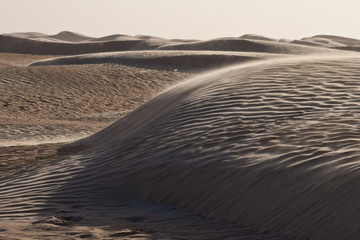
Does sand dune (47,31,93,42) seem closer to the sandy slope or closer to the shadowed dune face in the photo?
the sandy slope

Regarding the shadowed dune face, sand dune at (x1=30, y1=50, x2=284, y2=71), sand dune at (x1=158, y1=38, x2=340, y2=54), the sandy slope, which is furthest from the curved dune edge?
sand dune at (x1=158, y1=38, x2=340, y2=54)

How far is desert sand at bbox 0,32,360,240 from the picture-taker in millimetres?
4230

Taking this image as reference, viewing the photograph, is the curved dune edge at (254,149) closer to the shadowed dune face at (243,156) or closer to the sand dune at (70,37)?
the shadowed dune face at (243,156)

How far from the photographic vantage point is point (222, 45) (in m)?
22.9

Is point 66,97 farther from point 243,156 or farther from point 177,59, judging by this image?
point 243,156

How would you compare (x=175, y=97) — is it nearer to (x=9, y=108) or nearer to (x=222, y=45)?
(x=9, y=108)

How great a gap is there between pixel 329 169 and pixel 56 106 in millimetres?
10084

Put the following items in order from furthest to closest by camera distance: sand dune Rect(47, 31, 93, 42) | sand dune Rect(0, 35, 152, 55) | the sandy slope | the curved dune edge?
sand dune Rect(47, 31, 93, 42) < sand dune Rect(0, 35, 152, 55) < the sandy slope < the curved dune edge

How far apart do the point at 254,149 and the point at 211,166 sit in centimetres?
33

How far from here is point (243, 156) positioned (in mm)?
5141

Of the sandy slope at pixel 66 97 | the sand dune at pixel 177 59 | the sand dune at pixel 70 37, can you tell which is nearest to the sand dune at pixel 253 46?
the sand dune at pixel 177 59

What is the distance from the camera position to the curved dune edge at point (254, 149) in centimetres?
420

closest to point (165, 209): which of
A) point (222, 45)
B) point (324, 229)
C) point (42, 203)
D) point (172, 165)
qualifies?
point (172, 165)

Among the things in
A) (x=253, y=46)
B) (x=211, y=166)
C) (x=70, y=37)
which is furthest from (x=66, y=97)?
(x=70, y=37)
